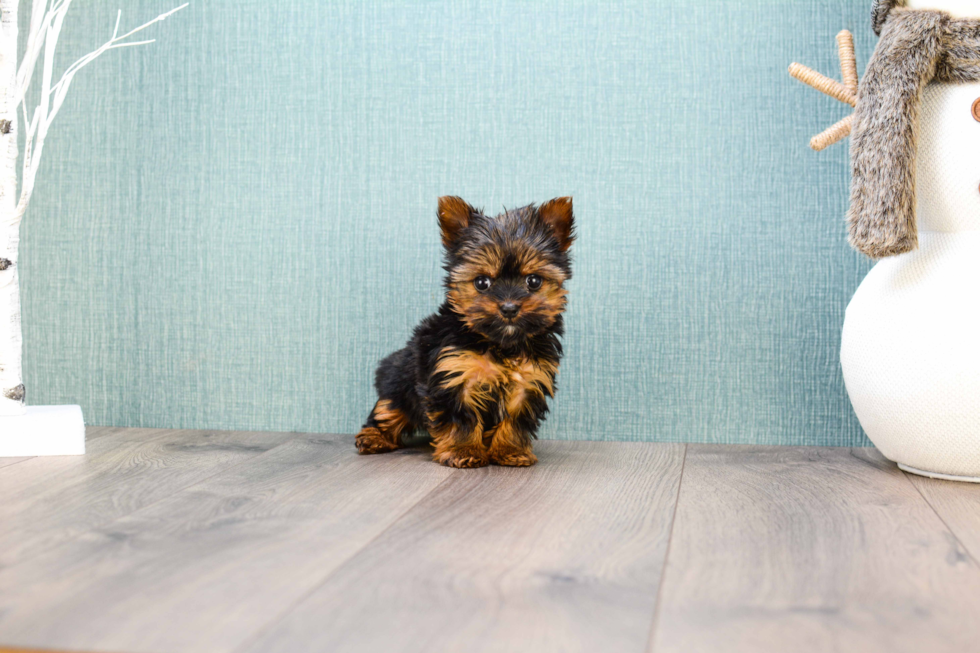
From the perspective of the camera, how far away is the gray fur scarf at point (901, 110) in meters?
1.36

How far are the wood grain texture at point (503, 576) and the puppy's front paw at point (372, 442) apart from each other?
0.33m

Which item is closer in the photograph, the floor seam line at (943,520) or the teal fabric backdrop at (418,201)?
the floor seam line at (943,520)

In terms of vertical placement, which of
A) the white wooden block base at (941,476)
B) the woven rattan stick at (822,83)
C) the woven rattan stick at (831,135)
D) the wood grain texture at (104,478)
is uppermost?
the woven rattan stick at (822,83)

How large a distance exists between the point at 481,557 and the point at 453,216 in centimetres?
73

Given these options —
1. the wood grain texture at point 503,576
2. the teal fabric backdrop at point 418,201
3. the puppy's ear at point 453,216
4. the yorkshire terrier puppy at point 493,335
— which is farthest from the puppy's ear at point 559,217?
the wood grain texture at point 503,576

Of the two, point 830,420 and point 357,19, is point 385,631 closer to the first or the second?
point 830,420

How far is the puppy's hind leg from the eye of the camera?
169 centimetres

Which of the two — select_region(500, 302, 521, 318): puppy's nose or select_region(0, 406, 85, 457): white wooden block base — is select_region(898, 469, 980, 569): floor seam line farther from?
select_region(0, 406, 85, 457): white wooden block base

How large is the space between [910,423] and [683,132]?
82 centimetres

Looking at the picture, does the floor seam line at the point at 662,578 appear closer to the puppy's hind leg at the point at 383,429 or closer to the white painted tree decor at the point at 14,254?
the puppy's hind leg at the point at 383,429

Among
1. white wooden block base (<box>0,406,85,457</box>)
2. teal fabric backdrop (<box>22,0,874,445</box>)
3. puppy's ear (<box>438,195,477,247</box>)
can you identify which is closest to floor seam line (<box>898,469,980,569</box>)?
teal fabric backdrop (<box>22,0,874,445</box>)

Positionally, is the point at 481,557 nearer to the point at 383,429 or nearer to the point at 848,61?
the point at 383,429

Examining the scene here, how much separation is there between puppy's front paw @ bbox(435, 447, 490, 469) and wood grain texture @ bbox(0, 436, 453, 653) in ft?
0.20

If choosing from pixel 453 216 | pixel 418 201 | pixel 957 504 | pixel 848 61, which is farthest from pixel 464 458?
pixel 848 61
